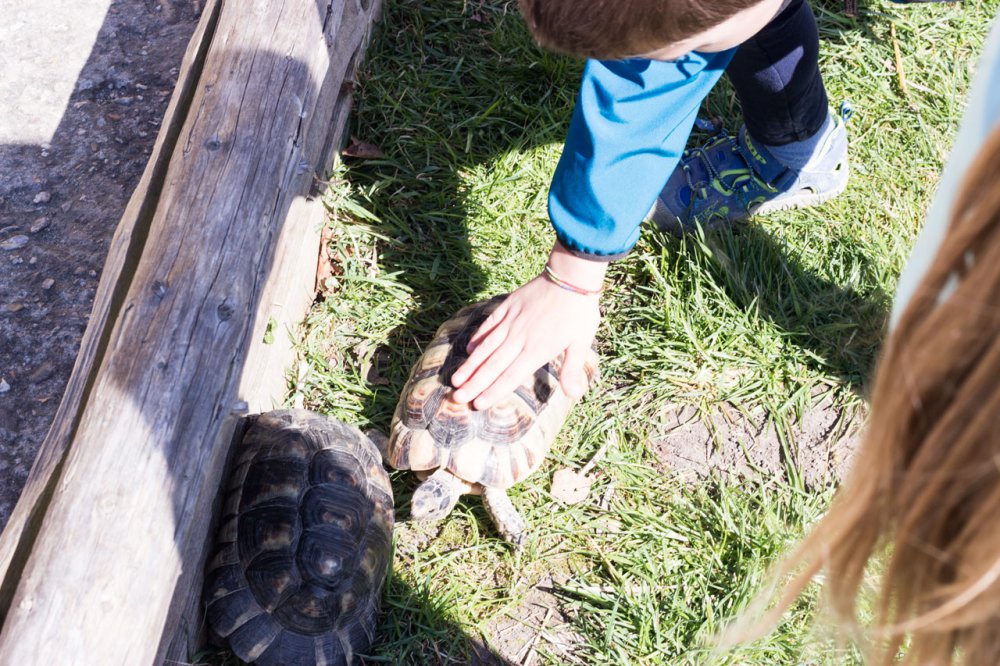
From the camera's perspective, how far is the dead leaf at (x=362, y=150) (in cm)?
321

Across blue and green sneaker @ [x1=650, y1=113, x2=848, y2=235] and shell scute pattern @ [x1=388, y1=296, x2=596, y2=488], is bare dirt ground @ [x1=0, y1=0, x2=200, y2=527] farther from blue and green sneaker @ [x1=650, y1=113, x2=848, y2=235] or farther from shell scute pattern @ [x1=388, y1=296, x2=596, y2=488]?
blue and green sneaker @ [x1=650, y1=113, x2=848, y2=235]

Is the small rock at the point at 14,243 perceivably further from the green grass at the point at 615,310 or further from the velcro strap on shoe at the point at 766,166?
the velcro strap on shoe at the point at 766,166

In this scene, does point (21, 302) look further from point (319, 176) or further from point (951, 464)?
point (951, 464)

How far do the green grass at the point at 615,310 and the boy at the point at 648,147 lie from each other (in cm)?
20

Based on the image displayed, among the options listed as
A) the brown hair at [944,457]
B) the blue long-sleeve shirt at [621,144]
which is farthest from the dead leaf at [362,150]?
the brown hair at [944,457]

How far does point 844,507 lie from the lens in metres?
0.88

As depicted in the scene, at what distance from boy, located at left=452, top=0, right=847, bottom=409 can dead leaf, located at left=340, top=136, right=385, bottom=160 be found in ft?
3.65

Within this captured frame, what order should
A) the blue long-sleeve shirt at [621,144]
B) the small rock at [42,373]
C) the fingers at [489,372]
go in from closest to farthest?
1. the blue long-sleeve shirt at [621,144]
2. the fingers at [489,372]
3. the small rock at [42,373]

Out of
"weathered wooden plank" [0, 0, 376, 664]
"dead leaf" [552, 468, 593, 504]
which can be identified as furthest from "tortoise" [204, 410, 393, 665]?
"dead leaf" [552, 468, 593, 504]

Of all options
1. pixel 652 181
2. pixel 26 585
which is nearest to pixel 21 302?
pixel 26 585

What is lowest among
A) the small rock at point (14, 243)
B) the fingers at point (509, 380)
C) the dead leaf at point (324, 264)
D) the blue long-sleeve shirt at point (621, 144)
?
the small rock at point (14, 243)

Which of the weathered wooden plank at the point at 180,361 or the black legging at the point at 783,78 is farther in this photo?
the black legging at the point at 783,78

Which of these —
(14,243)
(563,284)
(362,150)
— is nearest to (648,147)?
(563,284)

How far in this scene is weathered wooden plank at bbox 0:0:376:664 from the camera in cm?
161
